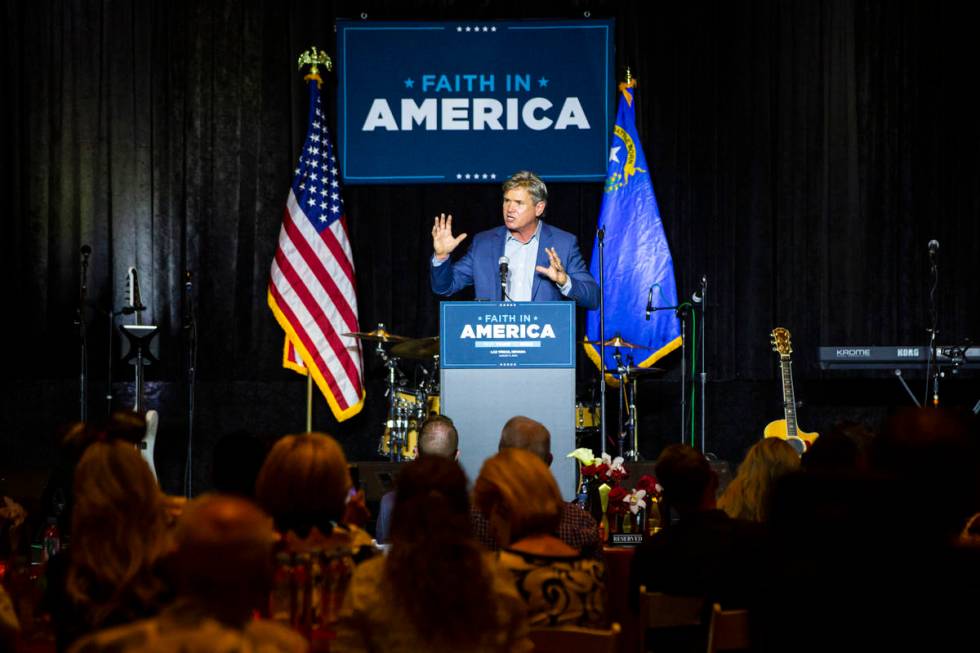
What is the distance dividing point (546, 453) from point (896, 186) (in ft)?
19.9

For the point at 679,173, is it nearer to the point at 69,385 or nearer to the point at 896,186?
the point at 896,186

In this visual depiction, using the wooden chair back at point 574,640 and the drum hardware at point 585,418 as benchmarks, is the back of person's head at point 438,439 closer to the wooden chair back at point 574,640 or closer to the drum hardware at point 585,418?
the wooden chair back at point 574,640

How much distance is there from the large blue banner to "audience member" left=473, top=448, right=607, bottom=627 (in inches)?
265

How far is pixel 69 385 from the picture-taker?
9.55 metres

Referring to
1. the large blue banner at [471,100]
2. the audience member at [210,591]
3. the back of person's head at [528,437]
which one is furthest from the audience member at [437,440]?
the large blue banner at [471,100]

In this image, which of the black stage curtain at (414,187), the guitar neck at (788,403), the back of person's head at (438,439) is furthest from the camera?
the black stage curtain at (414,187)

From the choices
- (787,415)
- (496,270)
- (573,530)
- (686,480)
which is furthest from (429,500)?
(496,270)

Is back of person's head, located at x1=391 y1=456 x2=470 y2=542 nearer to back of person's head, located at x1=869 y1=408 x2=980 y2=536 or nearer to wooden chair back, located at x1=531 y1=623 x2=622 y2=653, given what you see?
wooden chair back, located at x1=531 y1=623 x2=622 y2=653

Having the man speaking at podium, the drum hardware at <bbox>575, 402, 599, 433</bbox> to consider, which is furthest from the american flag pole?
the drum hardware at <bbox>575, 402, 599, 433</bbox>

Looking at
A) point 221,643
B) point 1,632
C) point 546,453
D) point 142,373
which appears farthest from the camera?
point 142,373

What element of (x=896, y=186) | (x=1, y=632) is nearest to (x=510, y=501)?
(x=1, y=632)

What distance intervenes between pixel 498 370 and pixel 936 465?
4.46 metres

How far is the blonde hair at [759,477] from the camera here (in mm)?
3994

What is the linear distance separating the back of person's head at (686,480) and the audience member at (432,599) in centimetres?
115
